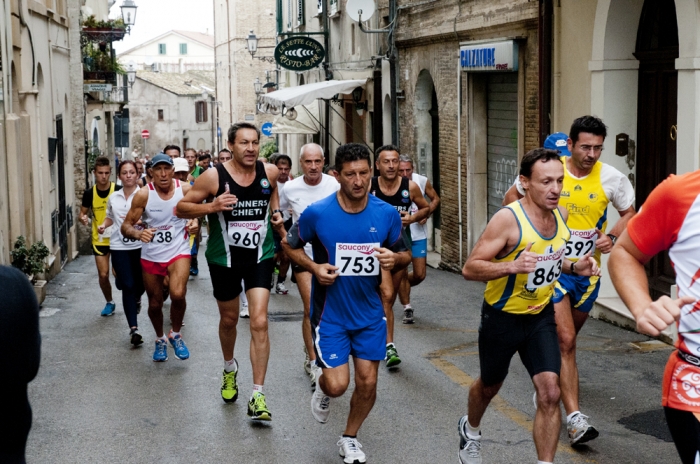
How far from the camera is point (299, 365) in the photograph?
957 centimetres

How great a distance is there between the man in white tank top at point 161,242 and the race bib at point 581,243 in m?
3.87

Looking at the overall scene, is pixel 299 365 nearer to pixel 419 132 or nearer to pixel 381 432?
pixel 381 432

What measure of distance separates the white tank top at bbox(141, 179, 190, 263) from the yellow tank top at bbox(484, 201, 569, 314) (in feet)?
15.3

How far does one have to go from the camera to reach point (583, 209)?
7.17m

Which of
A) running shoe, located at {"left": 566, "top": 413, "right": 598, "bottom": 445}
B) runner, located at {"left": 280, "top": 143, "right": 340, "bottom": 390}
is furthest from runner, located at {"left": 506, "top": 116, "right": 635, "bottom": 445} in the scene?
runner, located at {"left": 280, "top": 143, "right": 340, "bottom": 390}

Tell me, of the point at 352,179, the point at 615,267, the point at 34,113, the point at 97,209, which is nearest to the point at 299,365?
the point at 352,179

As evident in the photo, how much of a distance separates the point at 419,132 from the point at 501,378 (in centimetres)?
1461

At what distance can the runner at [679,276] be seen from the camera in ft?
11.9

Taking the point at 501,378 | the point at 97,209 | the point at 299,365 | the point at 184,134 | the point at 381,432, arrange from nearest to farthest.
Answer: the point at 501,378, the point at 381,432, the point at 299,365, the point at 97,209, the point at 184,134

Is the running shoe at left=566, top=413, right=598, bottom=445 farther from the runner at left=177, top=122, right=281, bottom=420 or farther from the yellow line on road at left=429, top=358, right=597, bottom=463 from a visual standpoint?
the runner at left=177, top=122, right=281, bottom=420

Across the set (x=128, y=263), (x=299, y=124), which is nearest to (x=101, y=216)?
(x=128, y=263)

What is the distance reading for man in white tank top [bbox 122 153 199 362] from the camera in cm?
987

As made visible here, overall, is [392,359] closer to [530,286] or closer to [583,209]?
[583,209]

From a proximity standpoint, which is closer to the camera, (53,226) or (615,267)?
(615,267)
